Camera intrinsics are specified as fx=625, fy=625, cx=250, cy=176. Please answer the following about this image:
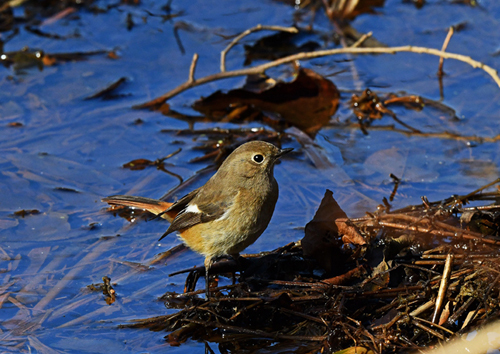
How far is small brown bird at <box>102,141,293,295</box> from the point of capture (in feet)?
16.9

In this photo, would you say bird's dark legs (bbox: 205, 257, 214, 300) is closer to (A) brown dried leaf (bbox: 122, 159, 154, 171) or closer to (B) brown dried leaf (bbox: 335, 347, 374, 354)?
(B) brown dried leaf (bbox: 335, 347, 374, 354)

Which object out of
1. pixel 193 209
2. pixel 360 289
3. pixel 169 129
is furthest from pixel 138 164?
pixel 360 289

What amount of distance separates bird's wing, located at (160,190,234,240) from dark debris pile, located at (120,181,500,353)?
437 millimetres

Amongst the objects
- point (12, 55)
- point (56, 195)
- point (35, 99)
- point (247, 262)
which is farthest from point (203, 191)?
point (12, 55)

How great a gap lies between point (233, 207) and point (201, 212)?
34cm

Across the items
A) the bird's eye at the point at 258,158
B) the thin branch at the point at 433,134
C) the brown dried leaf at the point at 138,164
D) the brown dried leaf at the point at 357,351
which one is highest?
the bird's eye at the point at 258,158

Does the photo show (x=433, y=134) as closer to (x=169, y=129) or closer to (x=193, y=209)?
(x=169, y=129)

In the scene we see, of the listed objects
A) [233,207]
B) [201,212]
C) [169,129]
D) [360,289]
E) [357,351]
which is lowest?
[357,351]

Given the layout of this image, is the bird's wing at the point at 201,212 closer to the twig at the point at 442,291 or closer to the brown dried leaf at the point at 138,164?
the brown dried leaf at the point at 138,164

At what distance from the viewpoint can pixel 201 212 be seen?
5414 millimetres

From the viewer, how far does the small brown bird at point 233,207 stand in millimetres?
5148

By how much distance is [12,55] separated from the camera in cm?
901

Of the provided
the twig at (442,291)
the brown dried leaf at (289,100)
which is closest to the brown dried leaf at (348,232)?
the twig at (442,291)

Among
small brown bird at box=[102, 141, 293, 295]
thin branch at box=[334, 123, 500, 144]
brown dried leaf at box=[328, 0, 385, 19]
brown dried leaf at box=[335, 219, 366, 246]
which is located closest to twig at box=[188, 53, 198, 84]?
thin branch at box=[334, 123, 500, 144]
